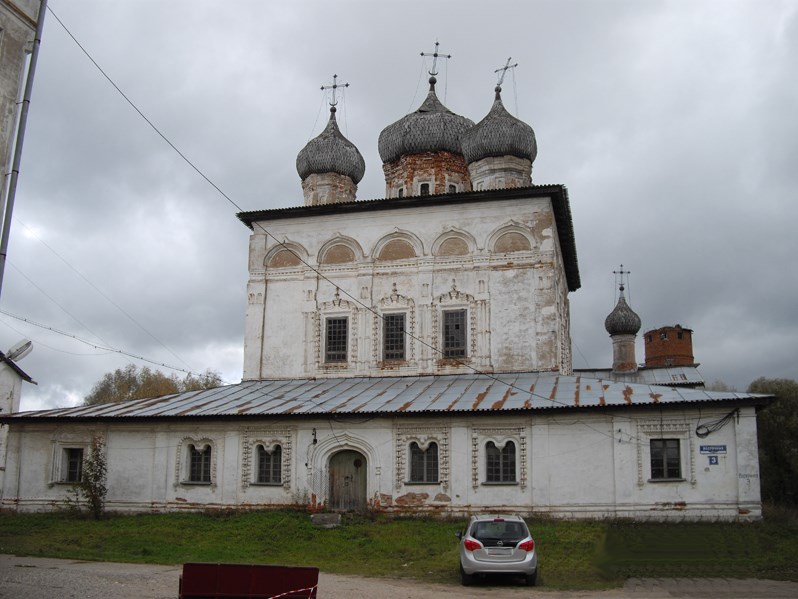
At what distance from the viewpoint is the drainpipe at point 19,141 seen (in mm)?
9820

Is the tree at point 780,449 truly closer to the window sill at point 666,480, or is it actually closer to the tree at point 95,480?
the window sill at point 666,480

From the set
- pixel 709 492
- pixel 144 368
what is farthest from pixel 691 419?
pixel 144 368

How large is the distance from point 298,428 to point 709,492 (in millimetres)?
9626

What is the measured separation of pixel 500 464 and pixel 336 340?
7005mm

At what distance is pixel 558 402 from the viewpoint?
1909 cm

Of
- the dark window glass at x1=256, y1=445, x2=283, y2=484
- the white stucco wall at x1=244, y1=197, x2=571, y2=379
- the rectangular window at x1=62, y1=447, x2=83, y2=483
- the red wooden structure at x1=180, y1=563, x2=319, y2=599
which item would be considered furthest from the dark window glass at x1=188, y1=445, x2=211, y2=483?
the red wooden structure at x1=180, y1=563, x2=319, y2=599

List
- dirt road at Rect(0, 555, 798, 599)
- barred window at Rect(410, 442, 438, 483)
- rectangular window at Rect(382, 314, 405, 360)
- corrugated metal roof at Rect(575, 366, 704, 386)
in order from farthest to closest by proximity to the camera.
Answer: corrugated metal roof at Rect(575, 366, 704, 386) → rectangular window at Rect(382, 314, 405, 360) → barred window at Rect(410, 442, 438, 483) → dirt road at Rect(0, 555, 798, 599)

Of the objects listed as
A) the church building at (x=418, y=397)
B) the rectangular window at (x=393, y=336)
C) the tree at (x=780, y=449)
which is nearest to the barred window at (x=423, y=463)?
the church building at (x=418, y=397)

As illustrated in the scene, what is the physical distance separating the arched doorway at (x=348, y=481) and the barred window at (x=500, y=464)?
3054mm

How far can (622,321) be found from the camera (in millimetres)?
41125

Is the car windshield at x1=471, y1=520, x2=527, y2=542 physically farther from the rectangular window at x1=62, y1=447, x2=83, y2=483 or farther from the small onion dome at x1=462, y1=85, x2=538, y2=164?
the small onion dome at x1=462, y1=85, x2=538, y2=164

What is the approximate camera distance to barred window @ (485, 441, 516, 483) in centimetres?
1933

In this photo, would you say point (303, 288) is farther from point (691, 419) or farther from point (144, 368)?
point (144, 368)

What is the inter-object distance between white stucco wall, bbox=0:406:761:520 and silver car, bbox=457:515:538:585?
238 inches
